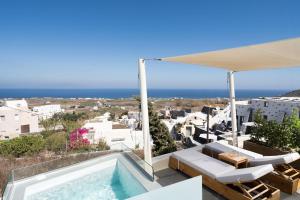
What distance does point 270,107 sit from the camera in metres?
20.1

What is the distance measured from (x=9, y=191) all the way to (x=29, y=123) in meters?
33.2

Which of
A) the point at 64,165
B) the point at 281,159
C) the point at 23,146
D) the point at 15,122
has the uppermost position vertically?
the point at 281,159

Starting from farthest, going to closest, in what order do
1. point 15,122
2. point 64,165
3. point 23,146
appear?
1. point 15,122
2. point 23,146
3. point 64,165

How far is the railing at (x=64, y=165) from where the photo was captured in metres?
4.71

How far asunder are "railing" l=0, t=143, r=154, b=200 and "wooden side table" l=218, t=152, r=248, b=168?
1.57m

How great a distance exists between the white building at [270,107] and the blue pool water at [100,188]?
41.5 feet

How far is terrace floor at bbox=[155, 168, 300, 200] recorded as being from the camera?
4.15 m

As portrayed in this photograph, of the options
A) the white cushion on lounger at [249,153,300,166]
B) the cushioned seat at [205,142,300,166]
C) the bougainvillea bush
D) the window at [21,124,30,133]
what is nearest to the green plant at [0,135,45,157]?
the bougainvillea bush

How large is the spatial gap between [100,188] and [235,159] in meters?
3.01

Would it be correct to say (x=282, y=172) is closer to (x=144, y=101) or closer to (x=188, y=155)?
(x=188, y=155)

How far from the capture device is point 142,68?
4992 millimetres

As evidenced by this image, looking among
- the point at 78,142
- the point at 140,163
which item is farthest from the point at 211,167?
the point at 78,142

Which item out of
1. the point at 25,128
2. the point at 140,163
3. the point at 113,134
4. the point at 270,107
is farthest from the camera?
Answer: the point at 25,128

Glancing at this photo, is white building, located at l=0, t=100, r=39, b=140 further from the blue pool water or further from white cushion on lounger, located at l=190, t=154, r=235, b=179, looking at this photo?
white cushion on lounger, located at l=190, t=154, r=235, b=179
